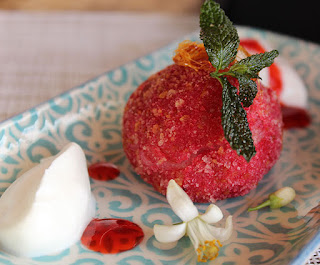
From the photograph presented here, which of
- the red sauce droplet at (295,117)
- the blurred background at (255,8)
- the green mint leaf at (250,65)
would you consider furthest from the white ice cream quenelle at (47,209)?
the blurred background at (255,8)

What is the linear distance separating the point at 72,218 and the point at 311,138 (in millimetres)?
1072

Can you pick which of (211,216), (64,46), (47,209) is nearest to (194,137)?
(211,216)

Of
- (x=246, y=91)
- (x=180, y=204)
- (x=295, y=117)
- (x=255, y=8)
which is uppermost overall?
(x=255, y=8)

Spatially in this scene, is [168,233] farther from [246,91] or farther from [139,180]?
[246,91]

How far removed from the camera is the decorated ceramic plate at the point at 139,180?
3.93ft

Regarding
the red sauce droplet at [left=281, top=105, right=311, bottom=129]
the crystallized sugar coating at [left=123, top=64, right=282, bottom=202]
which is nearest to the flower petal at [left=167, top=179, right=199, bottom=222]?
the crystallized sugar coating at [left=123, top=64, right=282, bottom=202]

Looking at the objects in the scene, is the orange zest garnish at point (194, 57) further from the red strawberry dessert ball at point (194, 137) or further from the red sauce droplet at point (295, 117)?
the red sauce droplet at point (295, 117)

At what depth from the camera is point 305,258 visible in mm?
1104

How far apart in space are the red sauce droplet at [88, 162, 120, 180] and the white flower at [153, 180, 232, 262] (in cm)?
35

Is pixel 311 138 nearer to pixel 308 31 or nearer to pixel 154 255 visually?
pixel 154 255

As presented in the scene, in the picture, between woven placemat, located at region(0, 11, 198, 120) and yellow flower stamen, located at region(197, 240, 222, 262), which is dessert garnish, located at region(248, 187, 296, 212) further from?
woven placemat, located at region(0, 11, 198, 120)

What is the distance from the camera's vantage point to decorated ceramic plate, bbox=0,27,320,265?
1.20m

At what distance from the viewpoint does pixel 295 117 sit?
1.95 meters

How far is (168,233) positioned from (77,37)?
1.71 metres
